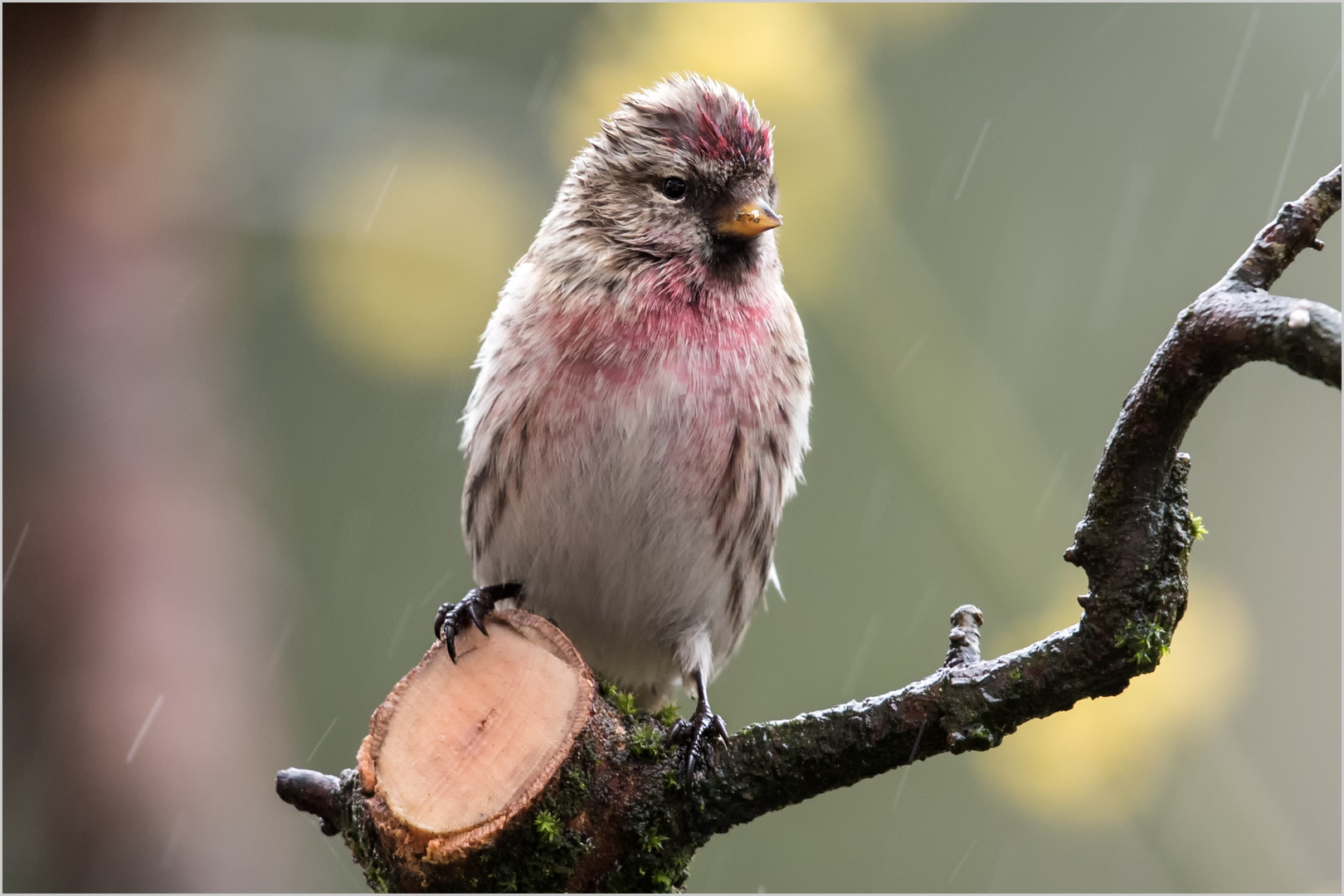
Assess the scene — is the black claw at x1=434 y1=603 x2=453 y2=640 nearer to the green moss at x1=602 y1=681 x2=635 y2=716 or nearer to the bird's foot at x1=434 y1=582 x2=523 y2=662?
the bird's foot at x1=434 y1=582 x2=523 y2=662

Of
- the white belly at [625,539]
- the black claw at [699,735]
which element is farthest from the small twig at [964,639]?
the white belly at [625,539]

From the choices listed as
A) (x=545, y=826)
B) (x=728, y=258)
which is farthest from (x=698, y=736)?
(x=728, y=258)

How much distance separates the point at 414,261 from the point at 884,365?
5.85 feet

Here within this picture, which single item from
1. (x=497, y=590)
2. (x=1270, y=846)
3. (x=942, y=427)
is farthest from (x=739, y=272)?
(x=1270, y=846)

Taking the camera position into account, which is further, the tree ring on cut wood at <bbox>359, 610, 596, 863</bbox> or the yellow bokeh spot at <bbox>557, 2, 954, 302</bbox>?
the yellow bokeh spot at <bbox>557, 2, 954, 302</bbox>

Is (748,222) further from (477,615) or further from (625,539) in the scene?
(477,615)

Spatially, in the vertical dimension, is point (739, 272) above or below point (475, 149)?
above

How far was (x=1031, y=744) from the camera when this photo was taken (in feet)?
9.62

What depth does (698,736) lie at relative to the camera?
2.42 meters

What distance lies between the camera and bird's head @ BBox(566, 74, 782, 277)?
307 cm

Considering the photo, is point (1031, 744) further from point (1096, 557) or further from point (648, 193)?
point (648, 193)

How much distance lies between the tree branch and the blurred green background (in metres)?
0.76

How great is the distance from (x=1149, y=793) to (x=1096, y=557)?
1.19 meters

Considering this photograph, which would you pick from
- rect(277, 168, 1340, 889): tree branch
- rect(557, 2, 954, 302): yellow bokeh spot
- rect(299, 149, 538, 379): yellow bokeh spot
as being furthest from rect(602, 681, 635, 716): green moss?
rect(299, 149, 538, 379): yellow bokeh spot
